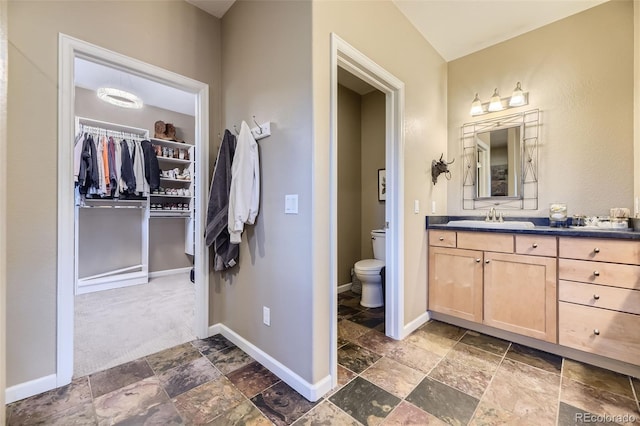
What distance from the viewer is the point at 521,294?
1.99 meters

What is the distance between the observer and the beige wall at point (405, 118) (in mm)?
1480

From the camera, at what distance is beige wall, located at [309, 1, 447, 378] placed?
148 centimetres

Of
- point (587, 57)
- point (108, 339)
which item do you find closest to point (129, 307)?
point (108, 339)

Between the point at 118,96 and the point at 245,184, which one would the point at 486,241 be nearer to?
the point at 245,184

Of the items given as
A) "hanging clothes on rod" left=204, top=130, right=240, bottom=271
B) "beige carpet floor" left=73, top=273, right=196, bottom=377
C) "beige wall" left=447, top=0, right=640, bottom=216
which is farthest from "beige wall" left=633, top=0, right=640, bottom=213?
"beige carpet floor" left=73, top=273, right=196, bottom=377

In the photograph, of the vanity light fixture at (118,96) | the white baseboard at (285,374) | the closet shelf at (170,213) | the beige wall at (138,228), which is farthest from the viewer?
the closet shelf at (170,213)

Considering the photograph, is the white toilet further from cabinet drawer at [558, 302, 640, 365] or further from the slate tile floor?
cabinet drawer at [558, 302, 640, 365]

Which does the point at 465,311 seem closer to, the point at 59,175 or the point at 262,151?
the point at 262,151

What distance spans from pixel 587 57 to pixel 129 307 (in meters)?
4.84

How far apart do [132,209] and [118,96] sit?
1.64m

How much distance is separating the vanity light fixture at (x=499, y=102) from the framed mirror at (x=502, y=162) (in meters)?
0.10

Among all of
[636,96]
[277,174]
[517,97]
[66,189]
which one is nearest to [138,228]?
[66,189]

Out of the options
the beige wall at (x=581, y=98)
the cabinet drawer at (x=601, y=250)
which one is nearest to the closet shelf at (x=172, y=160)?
the beige wall at (x=581, y=98)

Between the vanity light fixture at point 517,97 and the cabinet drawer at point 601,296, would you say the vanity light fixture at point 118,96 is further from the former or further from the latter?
the cabinet drawer at point 601,296
